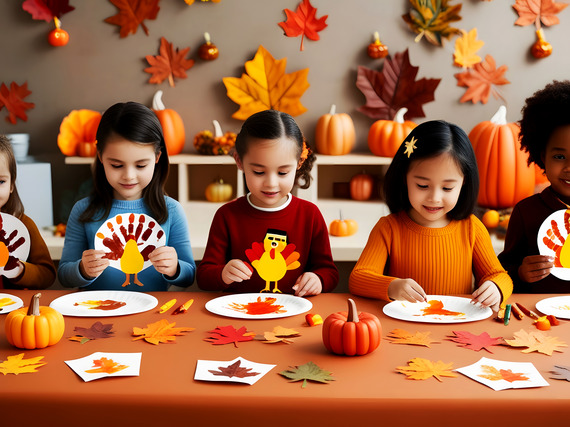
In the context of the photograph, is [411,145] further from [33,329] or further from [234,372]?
[33,329]

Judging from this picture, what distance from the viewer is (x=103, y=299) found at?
1.64 m

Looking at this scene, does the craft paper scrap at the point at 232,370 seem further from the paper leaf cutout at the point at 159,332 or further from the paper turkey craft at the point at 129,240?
the paper turkey craft at the point at 129,240

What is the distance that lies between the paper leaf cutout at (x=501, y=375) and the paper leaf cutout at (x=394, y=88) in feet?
9.02

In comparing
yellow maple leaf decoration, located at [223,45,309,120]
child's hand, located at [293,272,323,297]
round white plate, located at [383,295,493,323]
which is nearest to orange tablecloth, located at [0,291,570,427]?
round white plate, located at [383,295,493,323]

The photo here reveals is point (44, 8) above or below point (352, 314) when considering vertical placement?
above

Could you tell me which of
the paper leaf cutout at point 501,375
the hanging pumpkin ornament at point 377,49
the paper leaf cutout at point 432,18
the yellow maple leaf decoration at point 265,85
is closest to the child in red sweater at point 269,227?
the paper leaf cutout at point 501,375

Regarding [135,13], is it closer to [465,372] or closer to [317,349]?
[317,349]

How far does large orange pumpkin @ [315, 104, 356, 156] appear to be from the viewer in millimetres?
3623

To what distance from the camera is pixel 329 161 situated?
143 inches

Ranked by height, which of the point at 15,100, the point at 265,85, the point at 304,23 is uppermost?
the point at 304,23

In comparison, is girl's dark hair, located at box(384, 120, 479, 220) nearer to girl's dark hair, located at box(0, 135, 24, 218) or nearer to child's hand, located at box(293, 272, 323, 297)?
child's hand, located at box(293, 272, 323, 297)

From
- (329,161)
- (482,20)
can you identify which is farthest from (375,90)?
(482,20)

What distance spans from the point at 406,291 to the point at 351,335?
0.40 m

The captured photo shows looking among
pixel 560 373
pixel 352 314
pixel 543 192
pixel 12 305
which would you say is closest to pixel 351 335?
pixel 352 314
